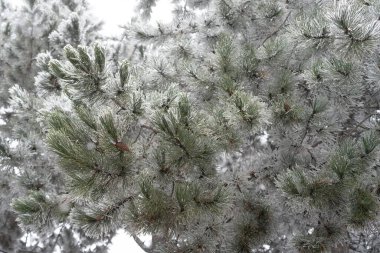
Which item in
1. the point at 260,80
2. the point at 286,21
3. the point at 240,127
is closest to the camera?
the point at 240,127

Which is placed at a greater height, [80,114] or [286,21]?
[80,114]

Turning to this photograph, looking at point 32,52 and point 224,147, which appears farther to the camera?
point 32,52

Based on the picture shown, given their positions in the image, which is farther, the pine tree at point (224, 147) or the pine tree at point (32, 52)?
the pine tree at point (32, 52)

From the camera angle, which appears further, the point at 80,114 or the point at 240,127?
the point at 240,127

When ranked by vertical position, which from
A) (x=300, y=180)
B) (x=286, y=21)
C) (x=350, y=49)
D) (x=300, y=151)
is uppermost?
(x=350, y=49)

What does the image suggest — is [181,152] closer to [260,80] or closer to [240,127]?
[240,127]

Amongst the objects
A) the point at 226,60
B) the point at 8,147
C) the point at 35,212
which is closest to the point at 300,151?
the point at 226,60

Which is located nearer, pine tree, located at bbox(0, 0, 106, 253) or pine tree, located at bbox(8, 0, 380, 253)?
pine tree, located at bbox(8, 0, 380, 253)

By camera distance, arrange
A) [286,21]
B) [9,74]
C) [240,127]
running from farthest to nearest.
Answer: [9,74] → [286,21] → [240,127]
